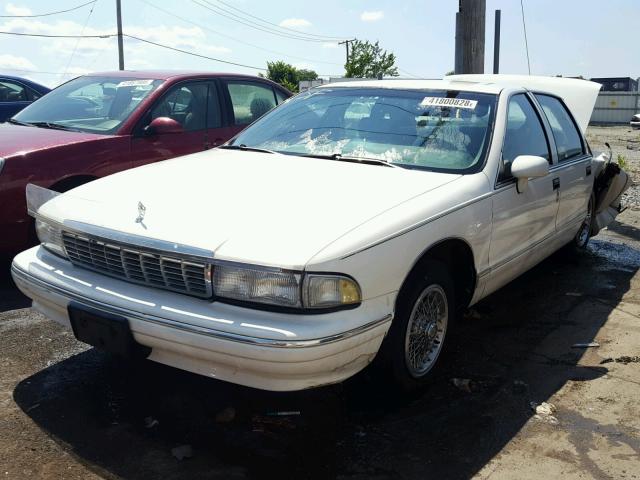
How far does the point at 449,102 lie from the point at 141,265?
2206 millimetres

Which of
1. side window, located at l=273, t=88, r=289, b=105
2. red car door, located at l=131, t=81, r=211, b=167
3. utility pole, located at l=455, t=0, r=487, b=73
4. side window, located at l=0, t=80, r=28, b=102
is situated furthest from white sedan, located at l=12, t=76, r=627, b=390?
side window, located at l=0, t=80, r=28, b=102

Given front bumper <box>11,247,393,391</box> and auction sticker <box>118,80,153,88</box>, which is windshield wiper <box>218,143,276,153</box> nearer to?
front bumper <box>11,247,393,391</box>

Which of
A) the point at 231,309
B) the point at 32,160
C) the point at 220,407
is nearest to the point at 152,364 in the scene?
the point at 220,407

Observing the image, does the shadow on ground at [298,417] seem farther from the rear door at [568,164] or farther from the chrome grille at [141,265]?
the rear door at [568,164]

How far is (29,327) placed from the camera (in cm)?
432

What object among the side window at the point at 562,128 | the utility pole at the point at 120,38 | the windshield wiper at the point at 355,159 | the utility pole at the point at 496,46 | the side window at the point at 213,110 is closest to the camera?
the windshield wiper at the point at 355,159

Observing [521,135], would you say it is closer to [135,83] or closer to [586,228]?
[586,228]

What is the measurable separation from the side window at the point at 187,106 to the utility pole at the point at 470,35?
11.3ft

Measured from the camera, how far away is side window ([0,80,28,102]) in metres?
9.21

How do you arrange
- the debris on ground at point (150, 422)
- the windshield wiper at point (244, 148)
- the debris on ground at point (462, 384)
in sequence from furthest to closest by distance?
the windshield wiper at point (244, 148)
the debris on ground at point (462, 384)
the debris on ground at point (150, 422)

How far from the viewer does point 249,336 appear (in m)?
2.64

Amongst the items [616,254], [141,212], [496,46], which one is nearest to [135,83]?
[141,212]

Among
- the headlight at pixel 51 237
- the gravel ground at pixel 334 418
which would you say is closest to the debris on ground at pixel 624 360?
the gravel ground at pixel 334 418

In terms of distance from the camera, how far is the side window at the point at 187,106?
5.95m
